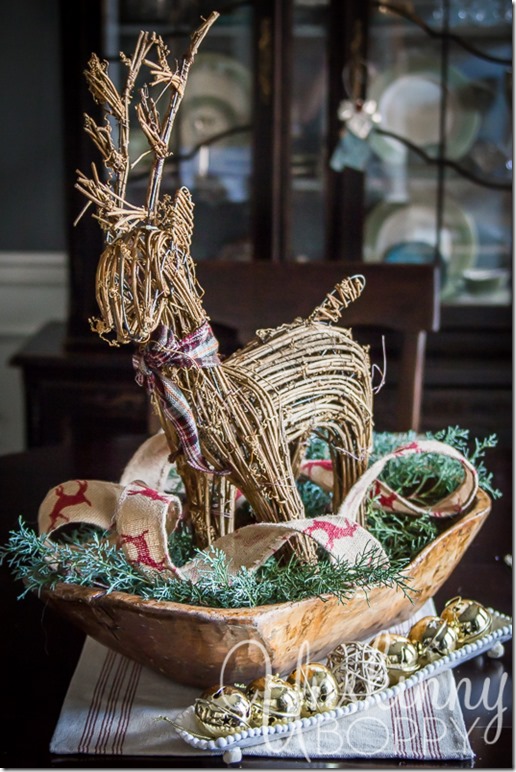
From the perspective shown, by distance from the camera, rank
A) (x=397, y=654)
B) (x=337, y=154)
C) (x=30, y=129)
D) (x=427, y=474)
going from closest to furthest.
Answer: (x=397, y=654) → (x=427, y=474) → (x=337, y=154) → (x=30, y=129)

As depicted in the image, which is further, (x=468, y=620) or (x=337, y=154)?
(x=337, y=154)

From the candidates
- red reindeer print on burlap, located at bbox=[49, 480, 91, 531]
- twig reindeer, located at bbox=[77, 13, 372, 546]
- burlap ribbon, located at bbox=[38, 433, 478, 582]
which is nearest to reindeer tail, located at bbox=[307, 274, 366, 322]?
twig reindeer, located at bbox=[77, 13, 372, 546]

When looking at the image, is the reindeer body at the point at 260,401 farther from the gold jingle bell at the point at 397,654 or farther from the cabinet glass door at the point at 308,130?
the cabinet glass door at the point at 308,130

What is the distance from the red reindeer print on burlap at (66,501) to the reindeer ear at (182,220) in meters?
0.23

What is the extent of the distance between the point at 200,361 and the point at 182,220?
0.33 feet

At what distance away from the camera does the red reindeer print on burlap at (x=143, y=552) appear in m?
0.71

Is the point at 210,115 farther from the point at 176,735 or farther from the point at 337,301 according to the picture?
the point at 176,735

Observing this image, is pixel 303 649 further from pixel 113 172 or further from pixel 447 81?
pixel 447 81

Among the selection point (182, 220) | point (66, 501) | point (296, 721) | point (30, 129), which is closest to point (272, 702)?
point (296, 721)

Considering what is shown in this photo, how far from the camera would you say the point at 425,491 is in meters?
0.99

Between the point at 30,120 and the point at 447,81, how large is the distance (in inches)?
42.4

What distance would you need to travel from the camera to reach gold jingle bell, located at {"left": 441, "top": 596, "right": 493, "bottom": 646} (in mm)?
796

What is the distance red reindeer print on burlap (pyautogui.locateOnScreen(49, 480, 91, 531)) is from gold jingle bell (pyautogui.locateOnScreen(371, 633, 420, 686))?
0.85 feet

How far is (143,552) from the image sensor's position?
714 mm
